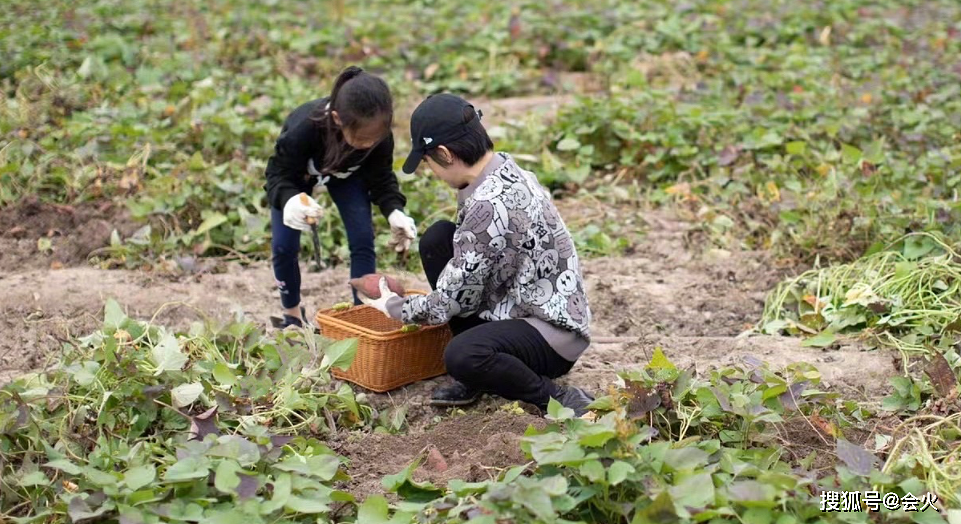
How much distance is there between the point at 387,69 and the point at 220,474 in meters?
5.79

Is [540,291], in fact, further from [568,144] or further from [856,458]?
[568,144]

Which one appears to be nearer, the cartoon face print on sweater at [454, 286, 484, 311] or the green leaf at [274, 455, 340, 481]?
the green leaf at [274, 455, 340, 481]

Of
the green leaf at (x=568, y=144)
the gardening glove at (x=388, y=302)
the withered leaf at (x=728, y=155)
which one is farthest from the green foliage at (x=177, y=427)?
the withered leaf at (x=728, y=155)

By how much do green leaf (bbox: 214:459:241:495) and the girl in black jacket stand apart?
137cm

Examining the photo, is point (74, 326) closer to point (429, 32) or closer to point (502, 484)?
point (502, 484)

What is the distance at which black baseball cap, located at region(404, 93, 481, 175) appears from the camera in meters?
3.44

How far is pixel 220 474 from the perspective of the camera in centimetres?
268

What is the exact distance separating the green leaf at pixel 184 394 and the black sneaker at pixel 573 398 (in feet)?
3.62

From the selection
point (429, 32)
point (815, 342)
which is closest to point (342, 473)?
point (815, 342)

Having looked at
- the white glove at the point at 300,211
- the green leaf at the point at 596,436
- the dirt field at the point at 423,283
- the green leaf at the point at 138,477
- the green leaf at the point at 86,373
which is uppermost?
the white glove at the point at 300,211

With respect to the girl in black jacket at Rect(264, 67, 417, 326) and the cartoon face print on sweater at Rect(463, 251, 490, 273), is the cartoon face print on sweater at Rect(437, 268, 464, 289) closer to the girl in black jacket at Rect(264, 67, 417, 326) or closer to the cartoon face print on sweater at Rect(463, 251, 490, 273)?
the cartoon face print on sweater at Rect(463, 251, 490, 273)

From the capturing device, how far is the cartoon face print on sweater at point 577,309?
3600 millimetres

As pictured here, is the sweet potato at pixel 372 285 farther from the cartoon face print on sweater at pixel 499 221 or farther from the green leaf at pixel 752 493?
the green leaf at pixel 752 493

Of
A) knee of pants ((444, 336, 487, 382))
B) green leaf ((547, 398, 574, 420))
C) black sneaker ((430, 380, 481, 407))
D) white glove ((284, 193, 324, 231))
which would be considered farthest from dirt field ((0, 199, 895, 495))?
white glove ((284, 193, 324, 231))
